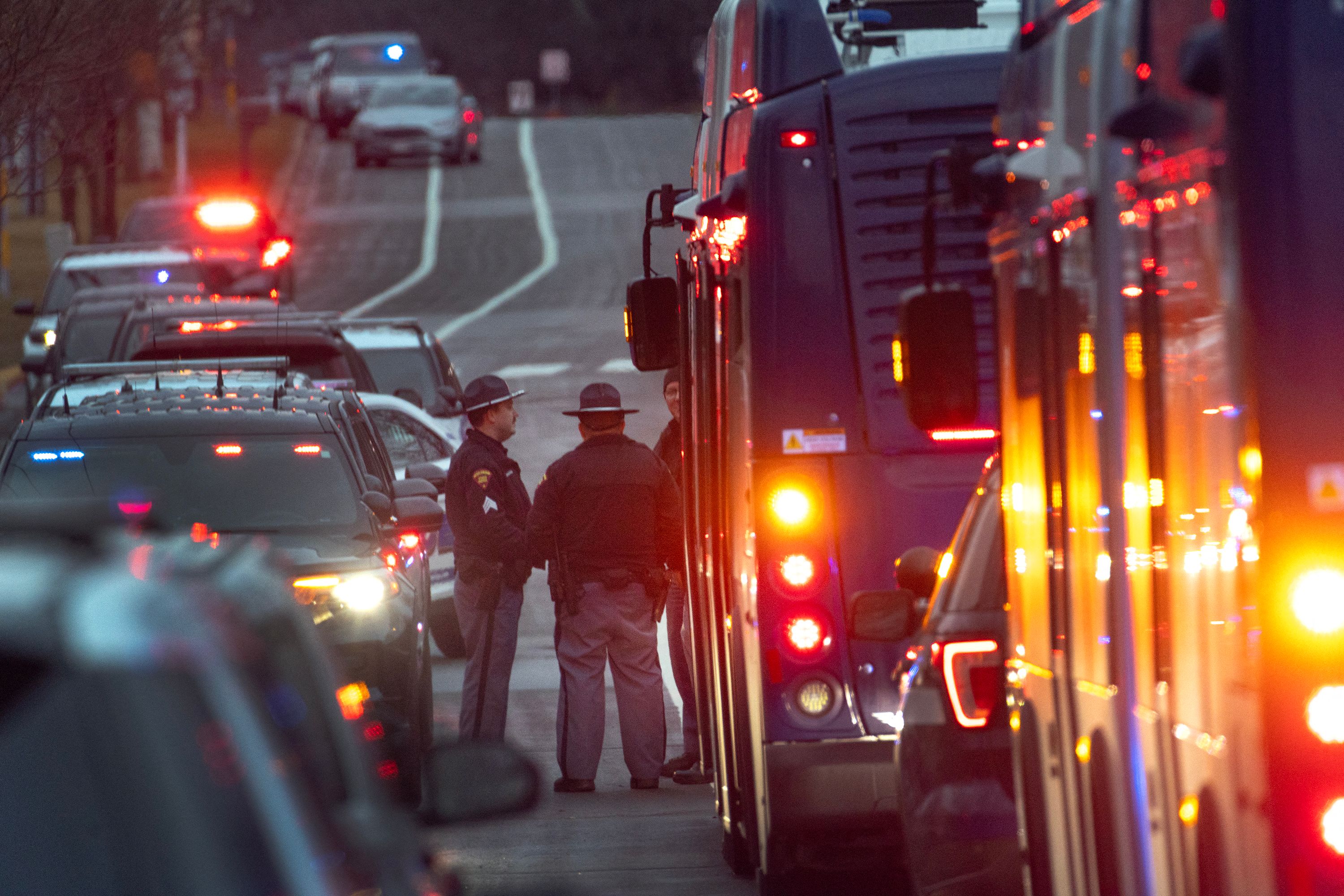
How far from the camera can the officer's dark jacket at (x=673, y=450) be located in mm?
12648

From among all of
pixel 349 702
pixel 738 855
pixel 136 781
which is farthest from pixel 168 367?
pixel 136 781

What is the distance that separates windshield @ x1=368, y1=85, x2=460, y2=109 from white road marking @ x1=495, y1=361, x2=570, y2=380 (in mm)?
27326

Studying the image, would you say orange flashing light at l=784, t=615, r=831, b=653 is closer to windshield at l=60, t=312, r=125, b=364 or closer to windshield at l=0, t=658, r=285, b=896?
windshield at l=0, t=658, r=285, b=896

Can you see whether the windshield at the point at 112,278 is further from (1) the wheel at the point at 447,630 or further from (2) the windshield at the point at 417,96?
(2) the windshield at the point at 417,96

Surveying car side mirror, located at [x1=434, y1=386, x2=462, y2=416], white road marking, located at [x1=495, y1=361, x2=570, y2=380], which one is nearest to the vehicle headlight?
car side mirror, located at [x1=434, y1=386, x2=462, y2=416]

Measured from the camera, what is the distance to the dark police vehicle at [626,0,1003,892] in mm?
8102

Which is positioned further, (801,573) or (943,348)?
(801,573)

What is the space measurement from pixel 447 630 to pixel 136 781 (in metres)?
13.4

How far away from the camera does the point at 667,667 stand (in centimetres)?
1560

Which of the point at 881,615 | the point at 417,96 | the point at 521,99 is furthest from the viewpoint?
the point at 521,99

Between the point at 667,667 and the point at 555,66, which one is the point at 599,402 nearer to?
the point at 667,667

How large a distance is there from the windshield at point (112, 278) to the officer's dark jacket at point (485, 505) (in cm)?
1598

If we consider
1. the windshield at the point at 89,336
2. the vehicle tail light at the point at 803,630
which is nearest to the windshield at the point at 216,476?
the vehicle tail light at the point at 803,630

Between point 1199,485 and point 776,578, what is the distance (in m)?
3.81
